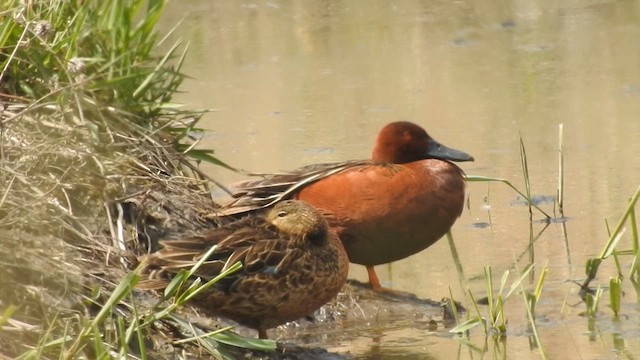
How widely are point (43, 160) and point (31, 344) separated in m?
1.12

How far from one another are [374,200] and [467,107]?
117 inches

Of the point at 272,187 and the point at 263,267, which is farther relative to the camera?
the point at 272,187

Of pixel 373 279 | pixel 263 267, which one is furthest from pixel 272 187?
pixel 263 267

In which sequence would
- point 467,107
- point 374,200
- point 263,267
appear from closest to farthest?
point 263,267 → point 374,200 → point 467,107

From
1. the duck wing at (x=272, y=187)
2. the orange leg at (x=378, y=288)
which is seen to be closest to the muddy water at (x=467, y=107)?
the orange leg at (x=378, y=288)

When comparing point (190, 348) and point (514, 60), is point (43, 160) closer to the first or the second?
point (190, 348)

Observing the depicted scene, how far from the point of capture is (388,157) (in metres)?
6.48

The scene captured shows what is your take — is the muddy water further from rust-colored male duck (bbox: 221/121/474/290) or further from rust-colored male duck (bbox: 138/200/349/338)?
rust-colored male duck (bbox: 138/200/349/338)

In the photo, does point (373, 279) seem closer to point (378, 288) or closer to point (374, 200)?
point (378, 288)

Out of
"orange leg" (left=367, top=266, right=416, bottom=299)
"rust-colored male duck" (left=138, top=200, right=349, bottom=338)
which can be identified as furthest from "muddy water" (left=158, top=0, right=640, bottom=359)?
"rust-colored male duck" (left=138, top=200, right=349, bottom=338)

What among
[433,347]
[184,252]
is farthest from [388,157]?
[184,252]

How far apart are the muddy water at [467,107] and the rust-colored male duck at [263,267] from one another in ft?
1.25

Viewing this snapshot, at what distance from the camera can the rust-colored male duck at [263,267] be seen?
4824mm

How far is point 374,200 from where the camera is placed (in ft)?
19.6
